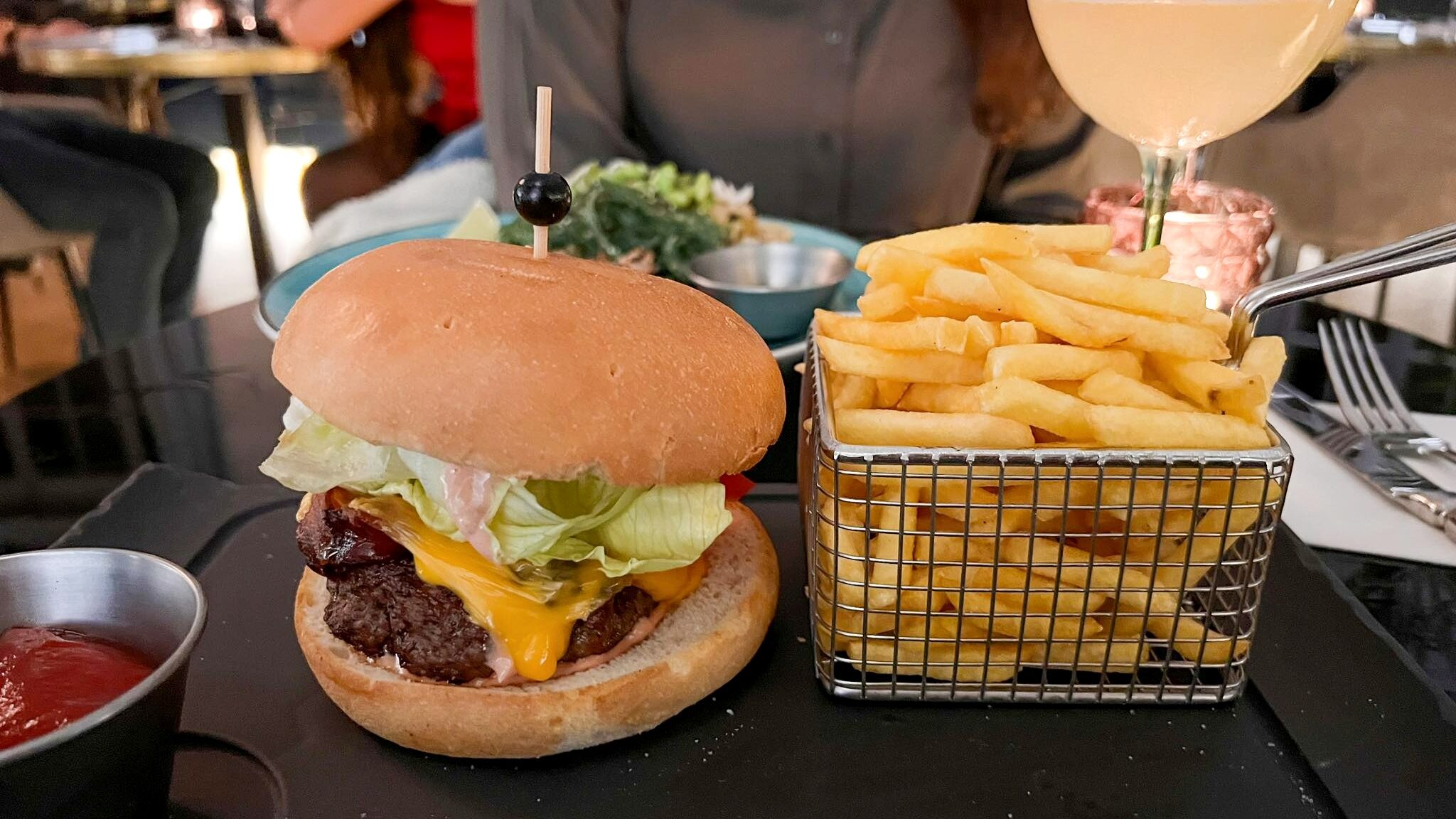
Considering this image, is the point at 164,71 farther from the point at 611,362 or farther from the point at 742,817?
the point at 742,817

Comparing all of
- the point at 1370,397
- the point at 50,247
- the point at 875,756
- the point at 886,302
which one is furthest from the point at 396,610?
the point at 50,247

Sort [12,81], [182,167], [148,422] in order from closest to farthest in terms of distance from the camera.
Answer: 1. [148,422]
2. [182,167]
3. [12,81]

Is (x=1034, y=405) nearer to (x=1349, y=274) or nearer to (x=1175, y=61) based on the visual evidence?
(x=1349, y=274)

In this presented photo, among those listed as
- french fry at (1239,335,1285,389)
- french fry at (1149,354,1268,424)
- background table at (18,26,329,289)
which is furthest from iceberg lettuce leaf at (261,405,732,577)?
background table at (18,26,329,289)

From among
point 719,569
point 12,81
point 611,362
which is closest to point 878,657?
point 719,569

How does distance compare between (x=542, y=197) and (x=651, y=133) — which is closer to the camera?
(x=542, y=197)

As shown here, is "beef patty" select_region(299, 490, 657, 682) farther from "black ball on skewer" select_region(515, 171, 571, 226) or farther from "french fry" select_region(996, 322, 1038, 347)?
"french fry" select_region(996, 322, 1038, 347)

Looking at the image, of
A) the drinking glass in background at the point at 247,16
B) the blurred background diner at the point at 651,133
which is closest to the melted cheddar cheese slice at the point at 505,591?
the blurred background diner at the point at 651,133
